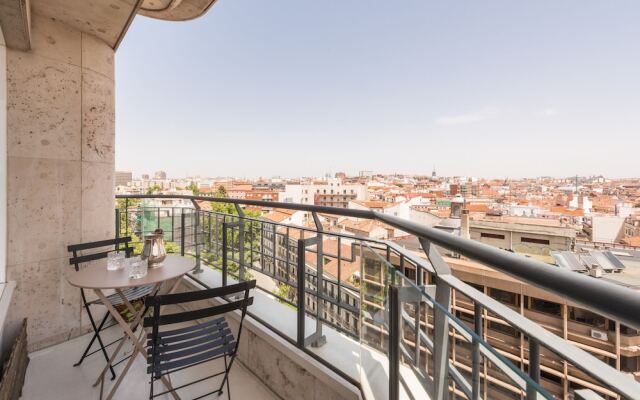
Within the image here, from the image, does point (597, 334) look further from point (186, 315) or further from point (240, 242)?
point (240, 242)

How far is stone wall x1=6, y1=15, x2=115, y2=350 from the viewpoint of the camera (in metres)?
2.39

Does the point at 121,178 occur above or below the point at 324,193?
above

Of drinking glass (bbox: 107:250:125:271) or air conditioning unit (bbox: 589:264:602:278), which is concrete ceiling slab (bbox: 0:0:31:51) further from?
air conditioning unit (bbox: 589:264:602:278)

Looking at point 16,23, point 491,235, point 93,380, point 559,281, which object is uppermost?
point 16,23

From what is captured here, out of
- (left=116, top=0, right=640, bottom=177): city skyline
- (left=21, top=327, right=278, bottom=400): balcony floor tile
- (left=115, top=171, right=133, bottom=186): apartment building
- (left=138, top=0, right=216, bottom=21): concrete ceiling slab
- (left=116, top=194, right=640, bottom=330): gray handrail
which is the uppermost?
(left=116, top=0, right=640, bottom=177): city skyline

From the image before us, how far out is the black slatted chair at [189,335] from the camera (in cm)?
149

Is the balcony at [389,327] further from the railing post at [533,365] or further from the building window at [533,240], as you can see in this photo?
the building window at [533,240]

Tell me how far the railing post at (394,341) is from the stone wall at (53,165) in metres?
3.01

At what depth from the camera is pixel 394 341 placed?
1.01 m

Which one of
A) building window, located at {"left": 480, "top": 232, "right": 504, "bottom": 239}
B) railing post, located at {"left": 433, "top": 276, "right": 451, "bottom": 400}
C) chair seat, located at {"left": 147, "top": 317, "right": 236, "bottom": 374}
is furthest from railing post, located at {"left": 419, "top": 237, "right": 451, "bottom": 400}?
building window, located at {"left": 480, "top": 232, "right": 504, "bottom": 239}

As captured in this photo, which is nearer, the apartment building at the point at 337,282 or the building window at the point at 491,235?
the apartment building at the point at 337,282

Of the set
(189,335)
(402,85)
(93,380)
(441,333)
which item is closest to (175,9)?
(189,335)

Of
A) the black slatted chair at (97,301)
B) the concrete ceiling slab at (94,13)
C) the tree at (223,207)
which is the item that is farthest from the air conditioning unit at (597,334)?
the concrete ceiling slab at (94,13)

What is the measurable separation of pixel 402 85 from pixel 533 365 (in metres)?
28.0
